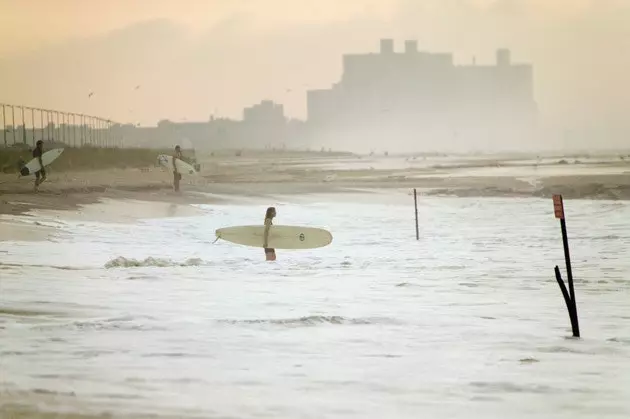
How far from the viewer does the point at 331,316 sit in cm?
287

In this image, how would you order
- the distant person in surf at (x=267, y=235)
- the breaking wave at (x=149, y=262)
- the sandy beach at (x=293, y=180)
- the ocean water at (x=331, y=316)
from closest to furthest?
1. the ocean water at (x=331, y=316)
2. the breaking wave at (x=149, y=262)
3. the distant person in surf at (x=267, y=235)
4. the sandy beach at (x=293, y=180)

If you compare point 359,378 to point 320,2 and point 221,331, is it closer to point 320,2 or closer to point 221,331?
point 221,331

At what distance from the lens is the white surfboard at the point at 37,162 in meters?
3.37

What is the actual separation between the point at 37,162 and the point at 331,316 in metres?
1.57

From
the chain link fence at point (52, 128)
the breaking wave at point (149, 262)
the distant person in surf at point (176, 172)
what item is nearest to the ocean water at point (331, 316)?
the breaking wave at point (149, 262)

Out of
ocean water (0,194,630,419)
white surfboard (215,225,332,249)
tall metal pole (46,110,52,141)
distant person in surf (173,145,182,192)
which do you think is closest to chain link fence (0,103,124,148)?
tall metal pole (46,110,52,141)

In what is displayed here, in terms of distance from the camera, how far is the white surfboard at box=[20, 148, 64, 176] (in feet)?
11.0

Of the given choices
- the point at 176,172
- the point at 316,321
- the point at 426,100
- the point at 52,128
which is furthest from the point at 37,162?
the point at 426,100

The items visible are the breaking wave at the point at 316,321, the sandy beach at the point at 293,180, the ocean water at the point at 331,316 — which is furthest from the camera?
the sandy beach at the point at 293,180

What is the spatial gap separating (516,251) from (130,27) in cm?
201

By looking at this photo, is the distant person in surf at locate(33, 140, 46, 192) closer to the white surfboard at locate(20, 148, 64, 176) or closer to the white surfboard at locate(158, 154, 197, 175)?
the white surfboard at locate(20, 148, 64, 176)

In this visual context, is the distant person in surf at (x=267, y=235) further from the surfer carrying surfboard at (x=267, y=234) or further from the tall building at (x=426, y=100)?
the tall building at (x=426, y=100)

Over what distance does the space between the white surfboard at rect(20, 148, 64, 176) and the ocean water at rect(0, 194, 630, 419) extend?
0.27 metres

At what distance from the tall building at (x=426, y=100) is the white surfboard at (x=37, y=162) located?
1186mm
